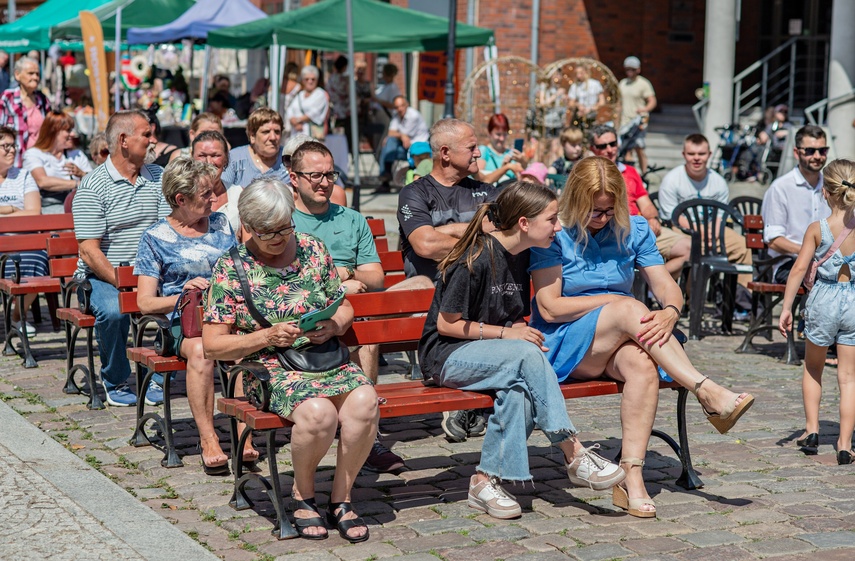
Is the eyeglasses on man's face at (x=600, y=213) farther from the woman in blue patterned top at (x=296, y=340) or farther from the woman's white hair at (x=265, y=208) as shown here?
the woman's white hair at (x=265, y=208)

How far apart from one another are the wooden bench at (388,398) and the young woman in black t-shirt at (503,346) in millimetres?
151

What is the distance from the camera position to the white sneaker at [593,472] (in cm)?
533

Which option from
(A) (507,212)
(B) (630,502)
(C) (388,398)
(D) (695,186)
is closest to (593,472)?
(B) (630,502)

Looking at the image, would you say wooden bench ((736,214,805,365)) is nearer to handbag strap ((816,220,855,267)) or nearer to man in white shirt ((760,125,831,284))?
man in white shirt ((760,125,831,284))

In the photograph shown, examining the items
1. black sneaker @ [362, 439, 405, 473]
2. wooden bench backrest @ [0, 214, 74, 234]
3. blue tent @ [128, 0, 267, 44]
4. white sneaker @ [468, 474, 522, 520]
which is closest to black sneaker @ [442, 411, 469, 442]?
black sneaker @ [362, 439, 405, 473]

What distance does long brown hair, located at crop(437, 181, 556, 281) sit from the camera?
5410mm

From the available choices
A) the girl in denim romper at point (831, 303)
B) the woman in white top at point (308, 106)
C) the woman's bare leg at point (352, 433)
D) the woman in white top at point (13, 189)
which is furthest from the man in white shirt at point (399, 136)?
the woman's bare leg at point (352, 433)

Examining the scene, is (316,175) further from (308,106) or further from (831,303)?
(308,106)

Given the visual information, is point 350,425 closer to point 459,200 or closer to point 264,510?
point 264,510

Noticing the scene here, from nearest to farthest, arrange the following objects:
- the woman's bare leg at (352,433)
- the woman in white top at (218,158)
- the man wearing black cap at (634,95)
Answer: the woman's bare leg at (352,433) → the woman in white top at (218,158) → the man wearing black cap at (634,95)

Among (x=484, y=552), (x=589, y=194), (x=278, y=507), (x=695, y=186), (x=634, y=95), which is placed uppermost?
(x=634, y=95)

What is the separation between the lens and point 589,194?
564 cm

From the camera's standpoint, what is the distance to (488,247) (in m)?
5.46

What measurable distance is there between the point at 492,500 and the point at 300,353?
104cm
